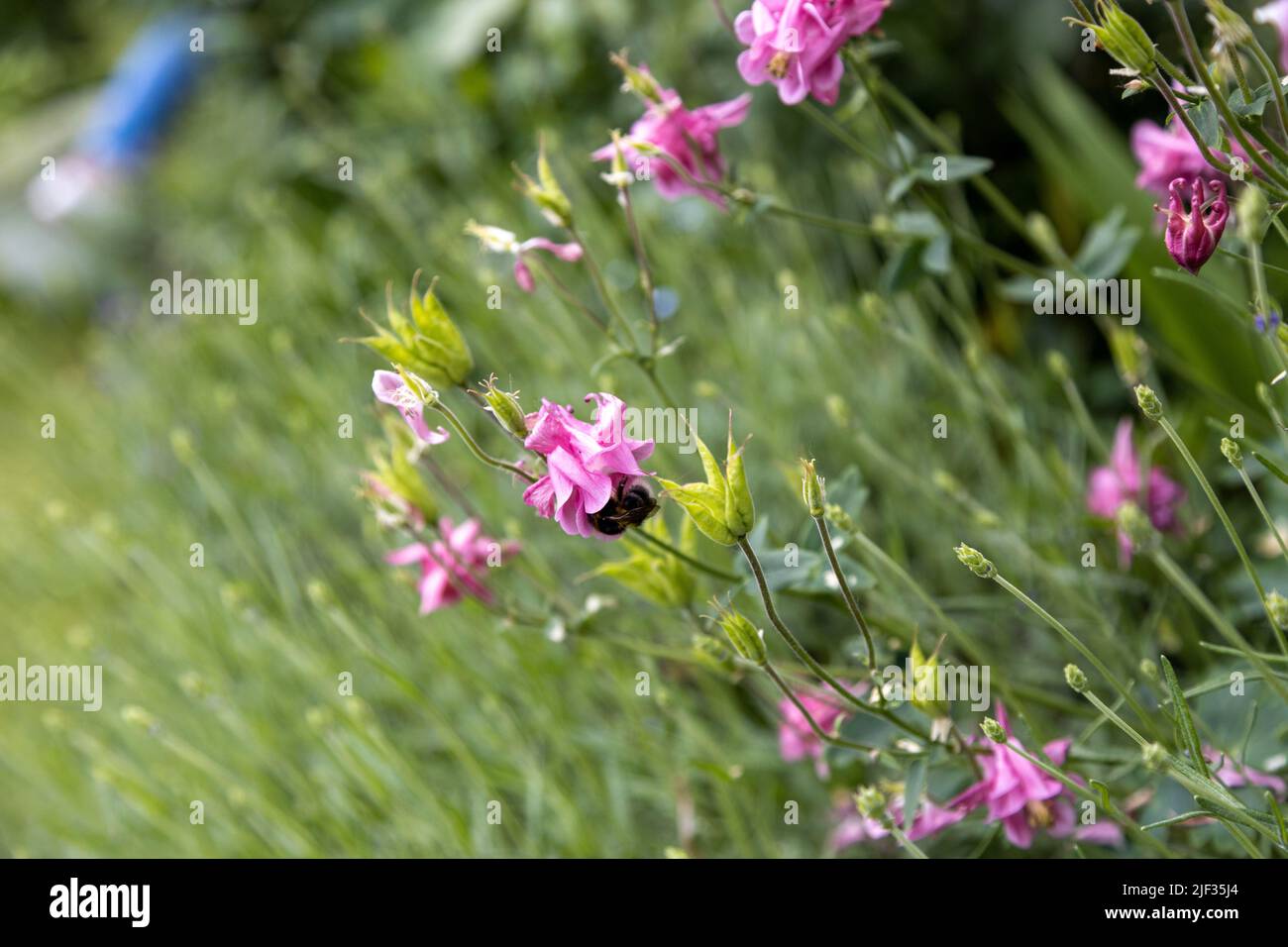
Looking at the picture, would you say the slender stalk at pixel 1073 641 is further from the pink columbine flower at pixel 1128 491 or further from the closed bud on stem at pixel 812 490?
the pink columbine flower at pixel 1128 491

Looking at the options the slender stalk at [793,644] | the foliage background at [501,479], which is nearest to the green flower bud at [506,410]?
the slender stalk at [793,644]

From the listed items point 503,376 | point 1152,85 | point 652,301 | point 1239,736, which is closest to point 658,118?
point 652,301

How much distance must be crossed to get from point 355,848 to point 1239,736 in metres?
0.73

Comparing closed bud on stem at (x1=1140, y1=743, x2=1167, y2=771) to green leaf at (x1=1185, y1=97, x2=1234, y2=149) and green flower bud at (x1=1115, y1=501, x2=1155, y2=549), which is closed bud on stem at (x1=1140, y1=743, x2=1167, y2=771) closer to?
green flower bud at (x1=1115, y1=501, x2=1155, y2=549)

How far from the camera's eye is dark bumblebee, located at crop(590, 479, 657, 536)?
636mm

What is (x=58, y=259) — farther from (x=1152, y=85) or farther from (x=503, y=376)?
(x=1152, y=85)

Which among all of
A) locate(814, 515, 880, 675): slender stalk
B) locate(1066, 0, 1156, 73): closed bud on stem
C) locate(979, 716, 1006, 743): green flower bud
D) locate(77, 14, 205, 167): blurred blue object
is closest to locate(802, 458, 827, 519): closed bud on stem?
locate(814, 515, 880, 675): slender stalk

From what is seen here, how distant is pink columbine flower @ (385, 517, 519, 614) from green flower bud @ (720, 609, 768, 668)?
296 millimetres

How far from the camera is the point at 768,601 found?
62 centimetres

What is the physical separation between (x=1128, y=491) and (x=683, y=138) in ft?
1.51

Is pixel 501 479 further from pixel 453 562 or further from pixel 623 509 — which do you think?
pixel 623 509

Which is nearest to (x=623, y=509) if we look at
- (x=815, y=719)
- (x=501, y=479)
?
(x=815, y=719)

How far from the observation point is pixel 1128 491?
3.22 ft

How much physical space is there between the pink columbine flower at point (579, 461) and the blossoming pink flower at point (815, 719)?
9.7 inches
